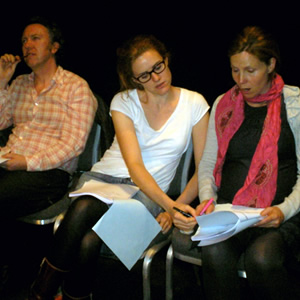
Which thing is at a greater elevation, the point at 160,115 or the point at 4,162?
the point at 160,115

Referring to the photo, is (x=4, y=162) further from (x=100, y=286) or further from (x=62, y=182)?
(x=100, y=286)

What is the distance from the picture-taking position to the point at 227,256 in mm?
1480

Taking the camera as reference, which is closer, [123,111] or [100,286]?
[123,111]

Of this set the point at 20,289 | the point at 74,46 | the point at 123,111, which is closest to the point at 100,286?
the point at 20,289

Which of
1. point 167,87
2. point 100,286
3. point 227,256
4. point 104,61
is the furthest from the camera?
point 104,61

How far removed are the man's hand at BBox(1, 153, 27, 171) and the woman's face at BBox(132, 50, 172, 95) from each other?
0.70 metres

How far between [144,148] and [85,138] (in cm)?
34

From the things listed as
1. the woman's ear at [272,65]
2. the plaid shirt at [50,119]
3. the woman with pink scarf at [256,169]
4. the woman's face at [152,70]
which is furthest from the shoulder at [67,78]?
the woman's ear at [272,65]

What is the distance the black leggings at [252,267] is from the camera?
1.40 meters

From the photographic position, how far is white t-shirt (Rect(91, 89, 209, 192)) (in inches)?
76.7

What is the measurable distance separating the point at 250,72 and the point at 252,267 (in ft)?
2.55

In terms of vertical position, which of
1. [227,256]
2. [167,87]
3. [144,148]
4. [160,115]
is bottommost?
[227,256]

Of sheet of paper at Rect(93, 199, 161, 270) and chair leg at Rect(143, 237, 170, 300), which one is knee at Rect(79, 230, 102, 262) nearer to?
sheet of paper at Rect(93, 199, 161, 270)

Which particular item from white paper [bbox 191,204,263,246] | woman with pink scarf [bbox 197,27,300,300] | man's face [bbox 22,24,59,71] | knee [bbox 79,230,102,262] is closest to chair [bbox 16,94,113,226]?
man's face [bbox 22,24,59,71]
